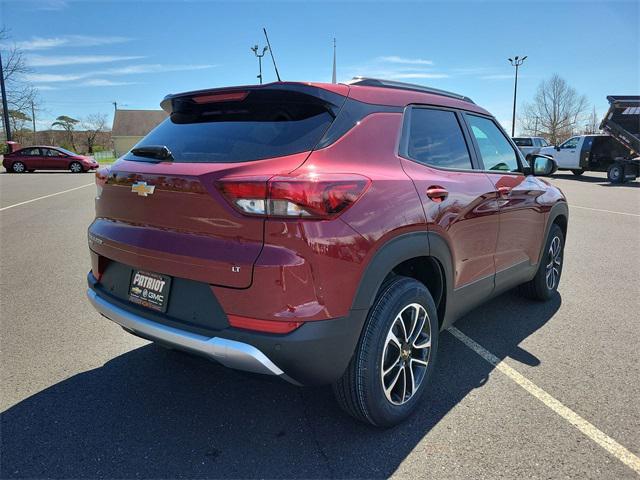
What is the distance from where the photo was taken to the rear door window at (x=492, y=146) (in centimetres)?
358

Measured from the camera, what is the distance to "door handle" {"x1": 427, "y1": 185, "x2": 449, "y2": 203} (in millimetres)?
2695

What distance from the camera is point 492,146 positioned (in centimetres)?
381

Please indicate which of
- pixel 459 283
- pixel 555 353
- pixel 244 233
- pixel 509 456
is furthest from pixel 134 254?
pixel 555 353

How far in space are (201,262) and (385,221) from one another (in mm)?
915

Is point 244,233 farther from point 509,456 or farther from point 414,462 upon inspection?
point 509,456

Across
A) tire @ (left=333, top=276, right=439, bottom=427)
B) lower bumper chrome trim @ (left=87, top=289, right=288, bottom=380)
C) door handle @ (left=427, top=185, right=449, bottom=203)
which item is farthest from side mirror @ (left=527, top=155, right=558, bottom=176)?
lower bumper chrome trim @ (left=87, top=289, right=288, bottom=380)

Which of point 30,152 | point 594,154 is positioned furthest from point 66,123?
point 594,154

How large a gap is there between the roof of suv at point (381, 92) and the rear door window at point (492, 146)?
251 millimetres

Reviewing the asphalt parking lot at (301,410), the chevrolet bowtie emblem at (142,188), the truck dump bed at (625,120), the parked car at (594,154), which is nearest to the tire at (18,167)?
the asphalt parking lot at (301,410)

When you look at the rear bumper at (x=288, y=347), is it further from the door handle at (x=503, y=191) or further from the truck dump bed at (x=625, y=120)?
the truck dump bed at (x=625, y=120)

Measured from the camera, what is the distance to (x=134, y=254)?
2.51 meters

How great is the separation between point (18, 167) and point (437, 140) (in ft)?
94.8

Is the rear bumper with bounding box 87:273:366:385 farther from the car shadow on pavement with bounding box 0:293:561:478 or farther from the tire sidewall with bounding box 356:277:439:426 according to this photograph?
the car shadow on pavement with bounding box 0:293:561:478

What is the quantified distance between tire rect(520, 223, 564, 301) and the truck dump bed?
Answer: 55.7ft
